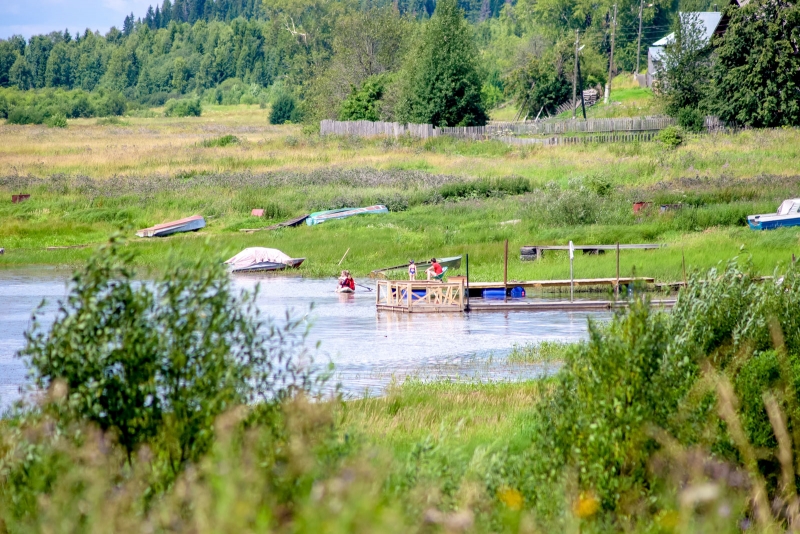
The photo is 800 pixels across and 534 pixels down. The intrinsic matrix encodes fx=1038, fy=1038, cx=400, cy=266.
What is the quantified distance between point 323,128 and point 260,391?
70036mm

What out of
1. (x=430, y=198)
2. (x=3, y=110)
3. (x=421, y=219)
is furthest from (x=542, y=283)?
(x=3, y=110)

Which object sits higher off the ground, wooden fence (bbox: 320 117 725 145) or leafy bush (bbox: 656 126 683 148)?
wooden fence (bbox: 320 117 725 145)

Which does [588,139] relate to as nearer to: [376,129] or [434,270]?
[376,129]

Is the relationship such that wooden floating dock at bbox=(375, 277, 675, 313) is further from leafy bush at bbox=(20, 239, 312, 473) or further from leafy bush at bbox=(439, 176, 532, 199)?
leafy bush at bbox=(20, 239, 312, 473)

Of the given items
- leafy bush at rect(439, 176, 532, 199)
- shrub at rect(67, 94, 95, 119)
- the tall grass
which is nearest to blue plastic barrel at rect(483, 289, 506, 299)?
the tall grass

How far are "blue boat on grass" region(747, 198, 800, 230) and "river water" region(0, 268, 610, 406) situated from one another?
11086mm

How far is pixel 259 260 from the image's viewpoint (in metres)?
37.0

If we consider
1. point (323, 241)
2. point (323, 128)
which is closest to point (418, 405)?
point (323, 241)

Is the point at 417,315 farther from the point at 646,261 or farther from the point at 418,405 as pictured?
the point at 418,405

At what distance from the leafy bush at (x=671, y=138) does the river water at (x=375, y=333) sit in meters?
29.2

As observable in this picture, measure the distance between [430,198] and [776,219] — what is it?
51.5ft

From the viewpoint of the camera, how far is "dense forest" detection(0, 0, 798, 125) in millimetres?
68125

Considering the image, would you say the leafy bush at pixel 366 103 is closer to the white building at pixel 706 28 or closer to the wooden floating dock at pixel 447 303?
the white building at pixel 706 28

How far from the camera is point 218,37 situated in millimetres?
188375
